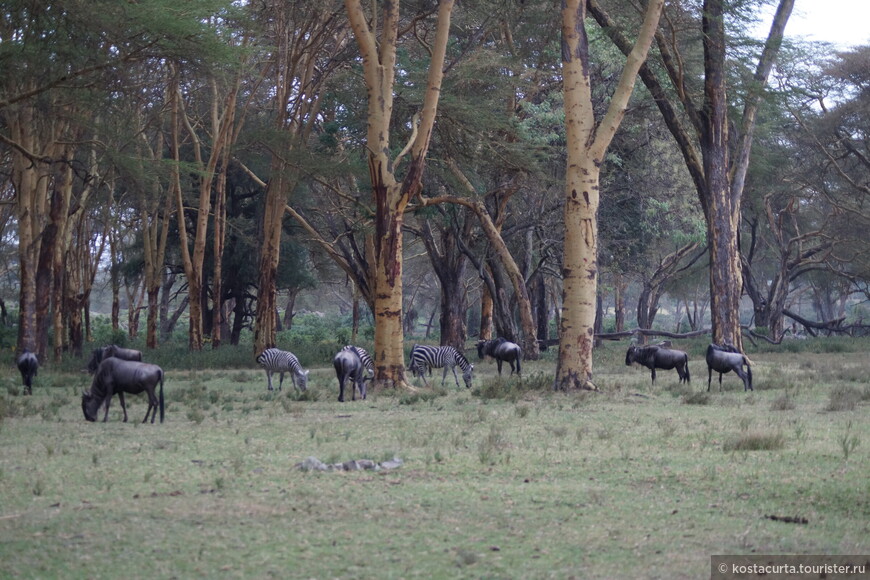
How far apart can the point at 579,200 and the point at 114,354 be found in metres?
7.83

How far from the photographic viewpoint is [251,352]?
2820 cm

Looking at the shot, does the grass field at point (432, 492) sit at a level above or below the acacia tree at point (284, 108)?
below

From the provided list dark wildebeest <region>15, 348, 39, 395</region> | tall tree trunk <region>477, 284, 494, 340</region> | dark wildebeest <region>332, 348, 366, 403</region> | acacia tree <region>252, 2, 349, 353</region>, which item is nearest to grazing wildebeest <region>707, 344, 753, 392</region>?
dark wildebeest <region>332, 348, 366, 403</region>

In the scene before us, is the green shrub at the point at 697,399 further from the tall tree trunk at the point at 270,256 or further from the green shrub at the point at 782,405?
the tall tree trunk at the point at 270,256

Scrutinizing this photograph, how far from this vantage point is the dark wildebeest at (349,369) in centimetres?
1512

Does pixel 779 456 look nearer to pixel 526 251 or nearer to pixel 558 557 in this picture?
pixel 558 557

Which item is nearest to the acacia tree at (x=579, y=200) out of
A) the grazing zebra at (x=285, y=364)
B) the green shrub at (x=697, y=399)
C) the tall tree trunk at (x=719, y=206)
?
the green shrub at (x=697, y=399)

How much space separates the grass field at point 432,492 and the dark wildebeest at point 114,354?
179 cm

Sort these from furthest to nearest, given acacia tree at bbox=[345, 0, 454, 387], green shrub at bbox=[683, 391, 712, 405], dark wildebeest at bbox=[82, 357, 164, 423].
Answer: acacia tree at bbox=[345, 0, 454, 387] → green shrub at bbox=[683, 391, 712, 405] → dark wildebeest at bbox=[82, 357, 164, 423]

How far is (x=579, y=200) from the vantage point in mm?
15961

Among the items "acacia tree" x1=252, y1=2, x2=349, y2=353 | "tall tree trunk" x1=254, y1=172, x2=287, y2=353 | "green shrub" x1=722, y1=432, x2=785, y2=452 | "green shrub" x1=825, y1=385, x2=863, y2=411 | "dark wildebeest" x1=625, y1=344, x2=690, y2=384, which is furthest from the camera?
"tall tree trunk" x1=254, y1=172, x2=287, y2=353

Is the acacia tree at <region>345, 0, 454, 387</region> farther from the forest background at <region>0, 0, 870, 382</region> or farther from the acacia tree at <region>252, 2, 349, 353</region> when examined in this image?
the acacia tree at <region>252, 2, 349, 353</region>

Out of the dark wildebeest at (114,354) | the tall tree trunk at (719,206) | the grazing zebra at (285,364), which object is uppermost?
the tall tree trunk at (719,206)

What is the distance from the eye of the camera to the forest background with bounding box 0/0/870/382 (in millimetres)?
18266
